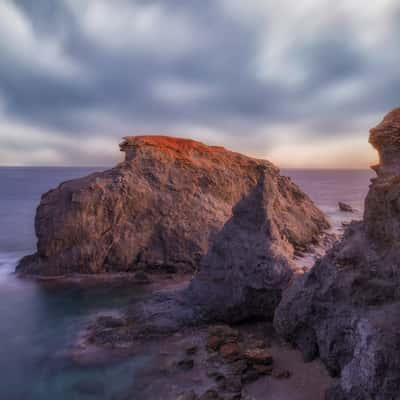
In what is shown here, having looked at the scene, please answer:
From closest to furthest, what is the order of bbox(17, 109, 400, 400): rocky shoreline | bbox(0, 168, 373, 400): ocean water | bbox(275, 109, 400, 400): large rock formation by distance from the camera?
bbox(275, 109, 400, 400): large rock formation → bbox(17, 109, 400, 400): rocky shoreline → bbox(0, 168, 373, 400): ocean water

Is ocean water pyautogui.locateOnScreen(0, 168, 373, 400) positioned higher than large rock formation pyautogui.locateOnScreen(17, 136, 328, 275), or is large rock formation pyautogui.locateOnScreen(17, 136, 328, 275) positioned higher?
large rock formation pyautogui.locateOnScreen(17, 136, 328, 275)

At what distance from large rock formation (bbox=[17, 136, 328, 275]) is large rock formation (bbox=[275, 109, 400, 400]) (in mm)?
9361

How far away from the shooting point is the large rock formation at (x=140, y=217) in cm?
2256

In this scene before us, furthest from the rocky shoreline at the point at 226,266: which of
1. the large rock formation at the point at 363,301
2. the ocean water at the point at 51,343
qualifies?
the ocean water at the point at 51,343

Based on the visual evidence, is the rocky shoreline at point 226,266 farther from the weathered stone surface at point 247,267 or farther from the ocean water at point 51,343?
the ocean water at point 51,343

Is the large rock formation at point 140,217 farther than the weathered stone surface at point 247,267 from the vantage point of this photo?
Yes

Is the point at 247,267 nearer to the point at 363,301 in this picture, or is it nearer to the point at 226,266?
the point at 226,266

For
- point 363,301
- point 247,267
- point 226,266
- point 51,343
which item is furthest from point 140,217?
point 363,301

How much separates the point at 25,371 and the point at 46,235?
11.9 m

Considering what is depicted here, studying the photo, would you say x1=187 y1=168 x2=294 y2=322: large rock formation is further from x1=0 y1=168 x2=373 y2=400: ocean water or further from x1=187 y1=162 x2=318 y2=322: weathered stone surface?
x1=0 y1=168 x2=373 y2=400: ocean water

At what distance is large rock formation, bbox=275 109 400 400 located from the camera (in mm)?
6992

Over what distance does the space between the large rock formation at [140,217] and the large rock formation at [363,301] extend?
369 inches

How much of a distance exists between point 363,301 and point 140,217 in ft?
57.6

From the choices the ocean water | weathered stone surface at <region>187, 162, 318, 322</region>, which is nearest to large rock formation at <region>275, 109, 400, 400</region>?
weathered stone surface at <region>187, 162, 318, 322</region>
